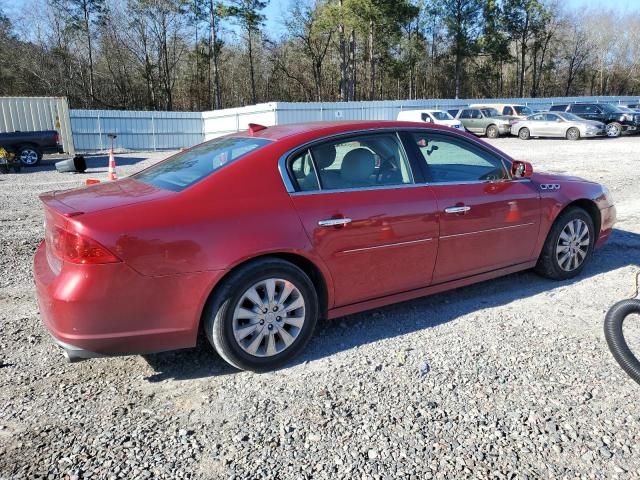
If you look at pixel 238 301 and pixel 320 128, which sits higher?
pixel 320 128

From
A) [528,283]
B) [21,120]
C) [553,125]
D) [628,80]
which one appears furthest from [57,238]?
[628,80]

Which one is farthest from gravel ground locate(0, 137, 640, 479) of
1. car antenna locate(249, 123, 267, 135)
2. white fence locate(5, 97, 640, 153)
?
white fence locate(5, 97, 640, 153)

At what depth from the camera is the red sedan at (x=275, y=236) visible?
281 cm

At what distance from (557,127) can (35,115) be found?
22.6m

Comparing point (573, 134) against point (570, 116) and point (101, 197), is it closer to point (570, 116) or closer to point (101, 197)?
point (570, 116)

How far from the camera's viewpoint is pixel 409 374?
3.23 meters

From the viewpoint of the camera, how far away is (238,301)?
10.1ft

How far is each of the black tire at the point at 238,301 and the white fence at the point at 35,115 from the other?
62.9ft

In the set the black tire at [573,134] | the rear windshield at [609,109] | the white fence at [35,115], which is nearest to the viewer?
the white fence at [35,115]

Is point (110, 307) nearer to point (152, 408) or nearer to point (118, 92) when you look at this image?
point (152, 408)

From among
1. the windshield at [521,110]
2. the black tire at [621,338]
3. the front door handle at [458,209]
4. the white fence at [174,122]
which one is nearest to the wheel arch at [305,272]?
the front door handle at [458,209]

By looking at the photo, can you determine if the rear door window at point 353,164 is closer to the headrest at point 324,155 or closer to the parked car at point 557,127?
the headrest at point 324,155

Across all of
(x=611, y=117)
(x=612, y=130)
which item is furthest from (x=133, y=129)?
(x=611, y=117)

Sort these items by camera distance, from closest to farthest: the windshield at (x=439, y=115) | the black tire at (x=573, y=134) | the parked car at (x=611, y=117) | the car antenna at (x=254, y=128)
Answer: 1. the car antenna at (x=254, y=128)
2. the black tire at (x=573, y=134)
3. the parked car at (x=611, y=117)
4. the windshield at (x=439, y=115)
